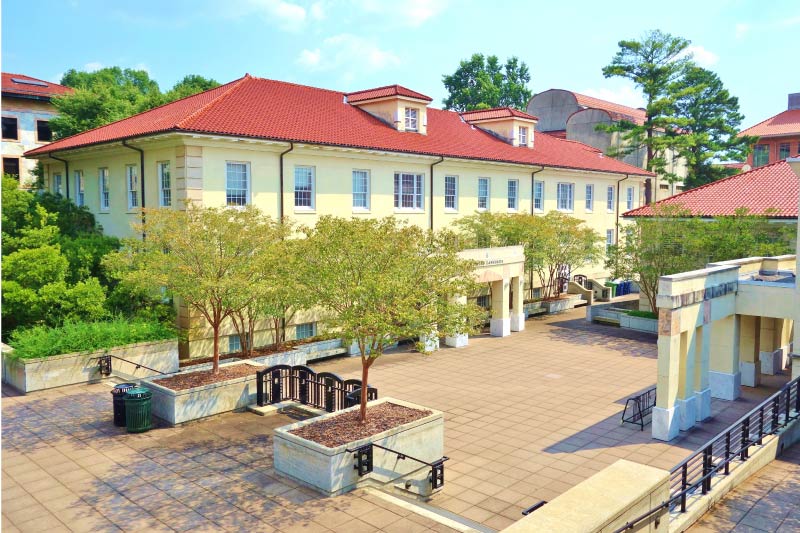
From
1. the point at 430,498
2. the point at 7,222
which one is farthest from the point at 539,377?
the point at 7,222

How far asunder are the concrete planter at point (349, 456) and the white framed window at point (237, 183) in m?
11.7

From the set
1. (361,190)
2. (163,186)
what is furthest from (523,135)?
(163,186)

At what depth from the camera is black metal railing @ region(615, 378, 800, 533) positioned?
11016 millimetres

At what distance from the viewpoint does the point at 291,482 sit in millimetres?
12383

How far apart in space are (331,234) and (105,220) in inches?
680

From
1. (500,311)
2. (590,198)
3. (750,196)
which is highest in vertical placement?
(590,198)

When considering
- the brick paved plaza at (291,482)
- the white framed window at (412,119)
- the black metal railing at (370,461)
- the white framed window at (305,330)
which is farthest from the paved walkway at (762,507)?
the white framed window at (412,119)

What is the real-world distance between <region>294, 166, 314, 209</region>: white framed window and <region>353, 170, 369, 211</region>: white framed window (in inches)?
93.8

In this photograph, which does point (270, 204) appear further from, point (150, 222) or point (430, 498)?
point (430, 498)

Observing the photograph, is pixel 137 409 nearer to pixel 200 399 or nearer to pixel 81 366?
pixel 200 399

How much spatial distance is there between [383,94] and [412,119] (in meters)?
2.03

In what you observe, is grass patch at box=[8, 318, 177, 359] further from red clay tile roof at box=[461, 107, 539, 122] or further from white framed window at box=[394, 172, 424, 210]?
red clay tile roof at box=[461, 107, 539, 122]

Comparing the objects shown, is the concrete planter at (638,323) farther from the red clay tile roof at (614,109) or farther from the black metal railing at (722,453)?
the red clay tile roof at (614,109)

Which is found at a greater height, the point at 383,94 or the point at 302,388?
the point at 383,94
